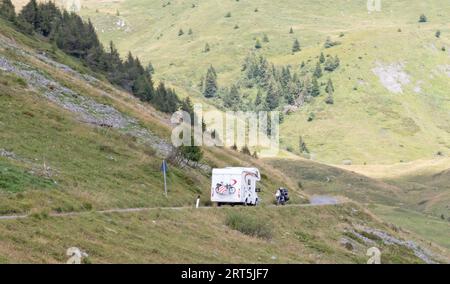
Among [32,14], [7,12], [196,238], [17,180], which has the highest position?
[7,12]

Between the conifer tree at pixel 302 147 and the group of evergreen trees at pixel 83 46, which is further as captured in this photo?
the conifer tree at pixel 302 147

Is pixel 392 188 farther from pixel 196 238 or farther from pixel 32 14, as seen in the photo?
pixel 196 238

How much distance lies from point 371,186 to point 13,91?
93.0 m

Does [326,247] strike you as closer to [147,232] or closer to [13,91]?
[147,232]

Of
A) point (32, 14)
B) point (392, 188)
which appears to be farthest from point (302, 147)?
point (32, 14)

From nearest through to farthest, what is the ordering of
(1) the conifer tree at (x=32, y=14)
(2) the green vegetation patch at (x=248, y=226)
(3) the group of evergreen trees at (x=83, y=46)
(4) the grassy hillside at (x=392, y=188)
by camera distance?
(2) the green vegetation patch at (x=248, y=226) < (4) the grassy hillside at (x=392, y=188) < (3) the group of evergreen trees at (x=83, y=46) < (1) the conifer tree at (x=32, y=14)

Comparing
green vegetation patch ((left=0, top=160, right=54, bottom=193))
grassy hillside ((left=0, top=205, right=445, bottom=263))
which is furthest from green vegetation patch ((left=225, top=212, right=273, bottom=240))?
green vegetation patch ((left=0, top=160, right=54, bottom=193))

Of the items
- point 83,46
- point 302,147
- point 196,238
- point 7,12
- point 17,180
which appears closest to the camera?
point 196,238

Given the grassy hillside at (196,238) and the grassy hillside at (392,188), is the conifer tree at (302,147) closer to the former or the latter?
the grassy hillside at (392,188)

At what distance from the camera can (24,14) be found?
10612cm

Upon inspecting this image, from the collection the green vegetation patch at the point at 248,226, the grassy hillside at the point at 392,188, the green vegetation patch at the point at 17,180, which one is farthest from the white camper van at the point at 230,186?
the grassy hillside at the point at 392,188

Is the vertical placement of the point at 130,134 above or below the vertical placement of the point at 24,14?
below

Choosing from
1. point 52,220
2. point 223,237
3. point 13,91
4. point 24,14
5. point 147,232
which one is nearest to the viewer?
point 52,220

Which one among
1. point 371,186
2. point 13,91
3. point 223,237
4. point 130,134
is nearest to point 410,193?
point 371,186
